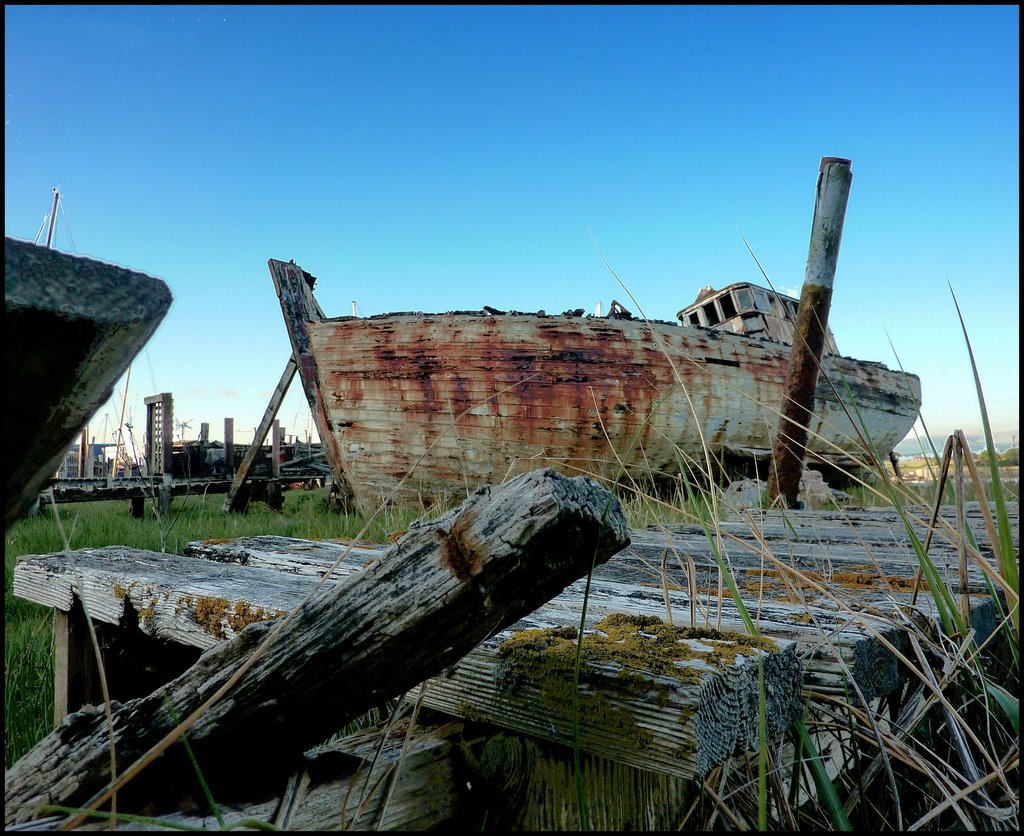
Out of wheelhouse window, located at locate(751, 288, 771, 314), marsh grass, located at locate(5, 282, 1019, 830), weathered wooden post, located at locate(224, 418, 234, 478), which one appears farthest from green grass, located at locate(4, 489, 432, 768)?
weathered wooden post, located at locate(224, 418, 234, 478)

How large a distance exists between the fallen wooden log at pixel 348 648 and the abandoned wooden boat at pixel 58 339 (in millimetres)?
367

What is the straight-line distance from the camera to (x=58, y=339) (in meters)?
0.56

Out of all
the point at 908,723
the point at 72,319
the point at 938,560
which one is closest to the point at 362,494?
the point at 938,560

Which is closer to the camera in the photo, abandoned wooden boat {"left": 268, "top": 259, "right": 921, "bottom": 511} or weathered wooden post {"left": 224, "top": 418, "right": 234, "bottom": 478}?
abandoned wooden boat {"left": 268, "top": 259, "right": 921, "bottom": 511}

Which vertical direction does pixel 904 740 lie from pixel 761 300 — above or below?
below

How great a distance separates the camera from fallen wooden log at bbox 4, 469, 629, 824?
79 centimetres

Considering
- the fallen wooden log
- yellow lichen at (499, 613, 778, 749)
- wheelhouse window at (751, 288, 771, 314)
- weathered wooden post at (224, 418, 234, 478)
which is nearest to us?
the fallen wooden log

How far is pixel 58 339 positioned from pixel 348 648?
0.50 metres

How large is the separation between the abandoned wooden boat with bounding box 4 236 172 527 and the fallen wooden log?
37 centimetres

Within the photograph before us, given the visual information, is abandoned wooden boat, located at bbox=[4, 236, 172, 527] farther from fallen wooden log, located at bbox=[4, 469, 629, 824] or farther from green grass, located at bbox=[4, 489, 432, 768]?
fallen wooden log, located at bbox=[4, 469, 629, 824]

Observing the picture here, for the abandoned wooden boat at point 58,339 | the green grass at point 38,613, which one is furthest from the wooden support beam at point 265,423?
the abandoned wooden boat at point 58,339

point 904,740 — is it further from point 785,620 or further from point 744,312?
point 744,312

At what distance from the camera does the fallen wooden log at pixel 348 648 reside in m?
0.79

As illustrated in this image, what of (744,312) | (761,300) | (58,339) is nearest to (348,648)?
(58,339)
